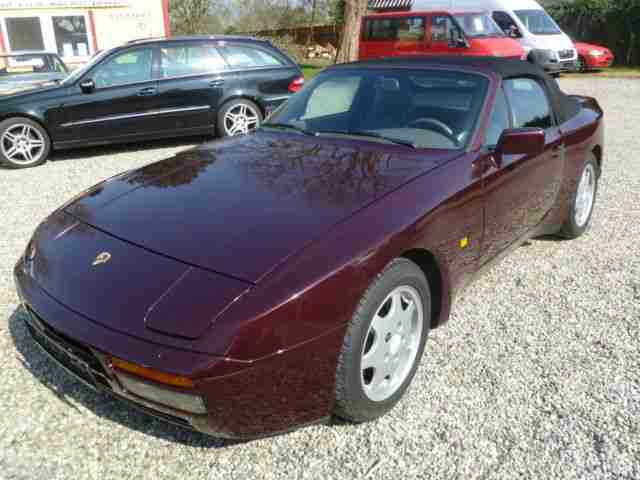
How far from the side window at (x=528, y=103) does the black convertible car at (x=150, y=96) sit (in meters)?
5.06

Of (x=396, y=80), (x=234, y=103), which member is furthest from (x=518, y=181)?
(x=234, y=103)

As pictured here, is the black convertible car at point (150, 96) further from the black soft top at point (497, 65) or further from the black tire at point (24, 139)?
the black soft top at point (497, 65)

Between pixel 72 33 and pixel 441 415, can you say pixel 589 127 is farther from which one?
pixel 72 33

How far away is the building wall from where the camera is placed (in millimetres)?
16391

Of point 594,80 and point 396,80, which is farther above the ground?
point 396,80

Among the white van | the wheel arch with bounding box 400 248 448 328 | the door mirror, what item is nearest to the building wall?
the white van

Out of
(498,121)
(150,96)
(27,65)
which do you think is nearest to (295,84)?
(150,96)

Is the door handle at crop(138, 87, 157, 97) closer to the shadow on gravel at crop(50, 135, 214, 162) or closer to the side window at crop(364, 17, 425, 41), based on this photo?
the shadow on gravel at crop(50, 135, 214, 162)

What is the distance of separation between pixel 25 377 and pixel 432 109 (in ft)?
8.41

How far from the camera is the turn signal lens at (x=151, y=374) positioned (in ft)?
6.09

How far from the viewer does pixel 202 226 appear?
239cm

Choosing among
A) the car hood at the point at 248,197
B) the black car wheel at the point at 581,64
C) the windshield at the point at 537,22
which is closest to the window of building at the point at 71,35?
the windshield at the point at 537,22

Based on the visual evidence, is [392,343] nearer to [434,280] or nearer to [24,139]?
[434,280]

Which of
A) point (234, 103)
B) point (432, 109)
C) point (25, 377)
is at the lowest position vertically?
point (25, 377)
